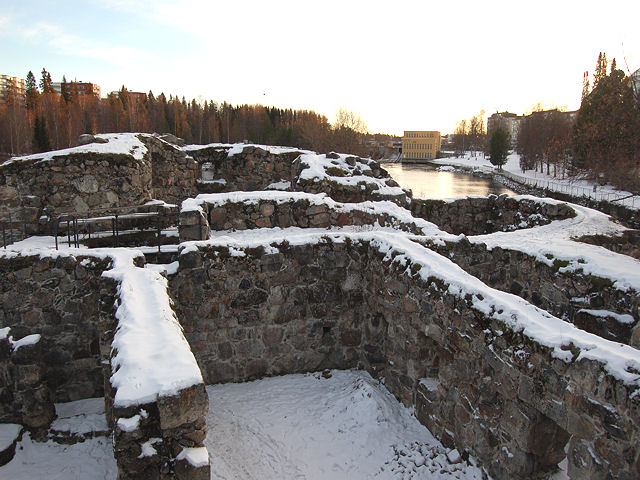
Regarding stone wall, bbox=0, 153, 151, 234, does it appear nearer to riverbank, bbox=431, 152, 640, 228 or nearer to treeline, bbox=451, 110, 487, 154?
riverbank, bbox=431, 152, 640, 228

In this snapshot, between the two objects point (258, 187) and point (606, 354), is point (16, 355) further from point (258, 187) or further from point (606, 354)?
point (258, 187)

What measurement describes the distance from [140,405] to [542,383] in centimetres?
307

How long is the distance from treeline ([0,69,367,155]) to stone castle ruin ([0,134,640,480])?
107 feet

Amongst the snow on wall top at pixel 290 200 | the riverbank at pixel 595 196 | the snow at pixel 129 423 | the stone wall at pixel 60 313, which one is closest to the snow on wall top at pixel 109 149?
the snow on wall top at pixel 290 200

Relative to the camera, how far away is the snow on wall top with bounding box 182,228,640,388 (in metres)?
3.21

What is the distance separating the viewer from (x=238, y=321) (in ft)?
21.7

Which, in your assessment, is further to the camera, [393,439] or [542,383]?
[393,439]

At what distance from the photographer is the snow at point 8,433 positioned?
513cm

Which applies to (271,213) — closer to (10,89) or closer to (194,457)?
(194,457)

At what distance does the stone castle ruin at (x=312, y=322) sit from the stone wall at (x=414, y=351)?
2cm

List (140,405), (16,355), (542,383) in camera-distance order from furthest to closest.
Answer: (16,355) → (542,383) → (140,405)

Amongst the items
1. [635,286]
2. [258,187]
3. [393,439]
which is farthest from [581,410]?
[258,187]

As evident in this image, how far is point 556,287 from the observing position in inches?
289

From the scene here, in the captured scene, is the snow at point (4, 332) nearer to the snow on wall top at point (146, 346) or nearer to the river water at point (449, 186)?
the snow on wall top at point (146, 346)
